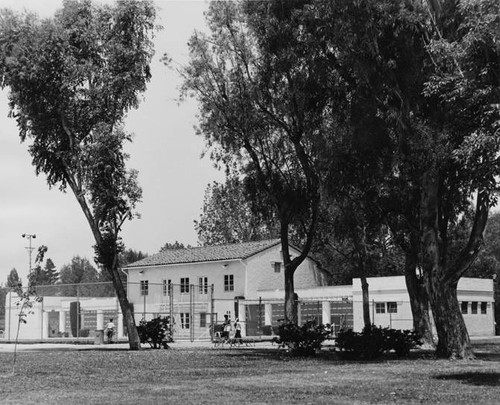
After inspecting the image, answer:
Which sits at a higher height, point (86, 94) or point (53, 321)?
point (86, 94)

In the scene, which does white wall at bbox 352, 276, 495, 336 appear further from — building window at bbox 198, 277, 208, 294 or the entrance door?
the entrance door

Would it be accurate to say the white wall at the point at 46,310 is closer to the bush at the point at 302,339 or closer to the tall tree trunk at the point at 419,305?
the tall tree trunk at the point at 419,305

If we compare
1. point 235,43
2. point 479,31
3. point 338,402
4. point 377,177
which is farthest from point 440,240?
point 338,402

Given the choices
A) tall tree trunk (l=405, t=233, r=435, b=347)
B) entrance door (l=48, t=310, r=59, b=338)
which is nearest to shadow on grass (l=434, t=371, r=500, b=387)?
tall tree trunk (l=405, t=233, r=435, b=347)

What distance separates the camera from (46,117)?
3525 centimetres

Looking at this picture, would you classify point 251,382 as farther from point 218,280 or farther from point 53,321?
point 53,321

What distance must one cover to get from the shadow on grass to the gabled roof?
148 feet

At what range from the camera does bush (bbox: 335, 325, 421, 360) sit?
88.4 feet

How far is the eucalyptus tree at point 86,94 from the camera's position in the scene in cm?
3416

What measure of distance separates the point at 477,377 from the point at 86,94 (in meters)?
22.3

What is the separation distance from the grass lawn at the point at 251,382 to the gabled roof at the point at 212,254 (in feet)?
130

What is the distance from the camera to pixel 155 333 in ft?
123

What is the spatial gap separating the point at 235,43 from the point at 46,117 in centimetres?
974

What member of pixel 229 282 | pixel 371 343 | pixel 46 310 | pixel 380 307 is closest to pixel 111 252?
pixel 371 343
